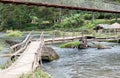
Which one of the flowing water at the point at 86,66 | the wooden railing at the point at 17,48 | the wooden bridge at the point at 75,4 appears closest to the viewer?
the wooden railing at the point at 17,48

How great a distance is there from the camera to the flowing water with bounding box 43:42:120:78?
22.5m

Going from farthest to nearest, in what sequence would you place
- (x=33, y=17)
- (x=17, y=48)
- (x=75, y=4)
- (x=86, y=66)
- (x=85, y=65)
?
(x=33, y=17)
(x=75, y=4)
(x=85, y=65)
(x=86, y=66)
(x=17, y=48)

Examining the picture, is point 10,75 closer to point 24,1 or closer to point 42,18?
point 24,1

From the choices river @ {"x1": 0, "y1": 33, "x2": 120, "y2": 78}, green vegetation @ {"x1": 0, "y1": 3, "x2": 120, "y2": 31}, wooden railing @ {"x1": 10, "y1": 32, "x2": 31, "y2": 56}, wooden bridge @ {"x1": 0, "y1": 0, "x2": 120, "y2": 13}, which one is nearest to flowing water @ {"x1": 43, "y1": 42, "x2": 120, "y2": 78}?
river @ {"x1": 0, "y1": 33, "x2": 120, "y2": 78}

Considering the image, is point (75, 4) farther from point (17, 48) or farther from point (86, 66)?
point (17, 48)

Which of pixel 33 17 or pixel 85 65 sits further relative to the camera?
pixel 33 17

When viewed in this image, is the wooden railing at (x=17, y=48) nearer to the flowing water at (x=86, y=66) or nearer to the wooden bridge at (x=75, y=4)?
the flowing water at (x=86, y=66)

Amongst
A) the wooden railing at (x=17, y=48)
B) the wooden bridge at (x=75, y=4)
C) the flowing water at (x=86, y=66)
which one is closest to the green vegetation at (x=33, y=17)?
the wooden bridge at (x=75, y=4)

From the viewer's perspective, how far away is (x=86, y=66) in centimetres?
2633

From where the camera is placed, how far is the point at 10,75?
1348 centimetres

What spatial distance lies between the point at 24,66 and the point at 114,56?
59.3 ft

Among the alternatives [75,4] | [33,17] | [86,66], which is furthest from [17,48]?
[33,17]

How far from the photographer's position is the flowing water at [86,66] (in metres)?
22.5

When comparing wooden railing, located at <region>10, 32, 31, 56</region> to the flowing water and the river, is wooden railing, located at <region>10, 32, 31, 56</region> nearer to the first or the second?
the river
